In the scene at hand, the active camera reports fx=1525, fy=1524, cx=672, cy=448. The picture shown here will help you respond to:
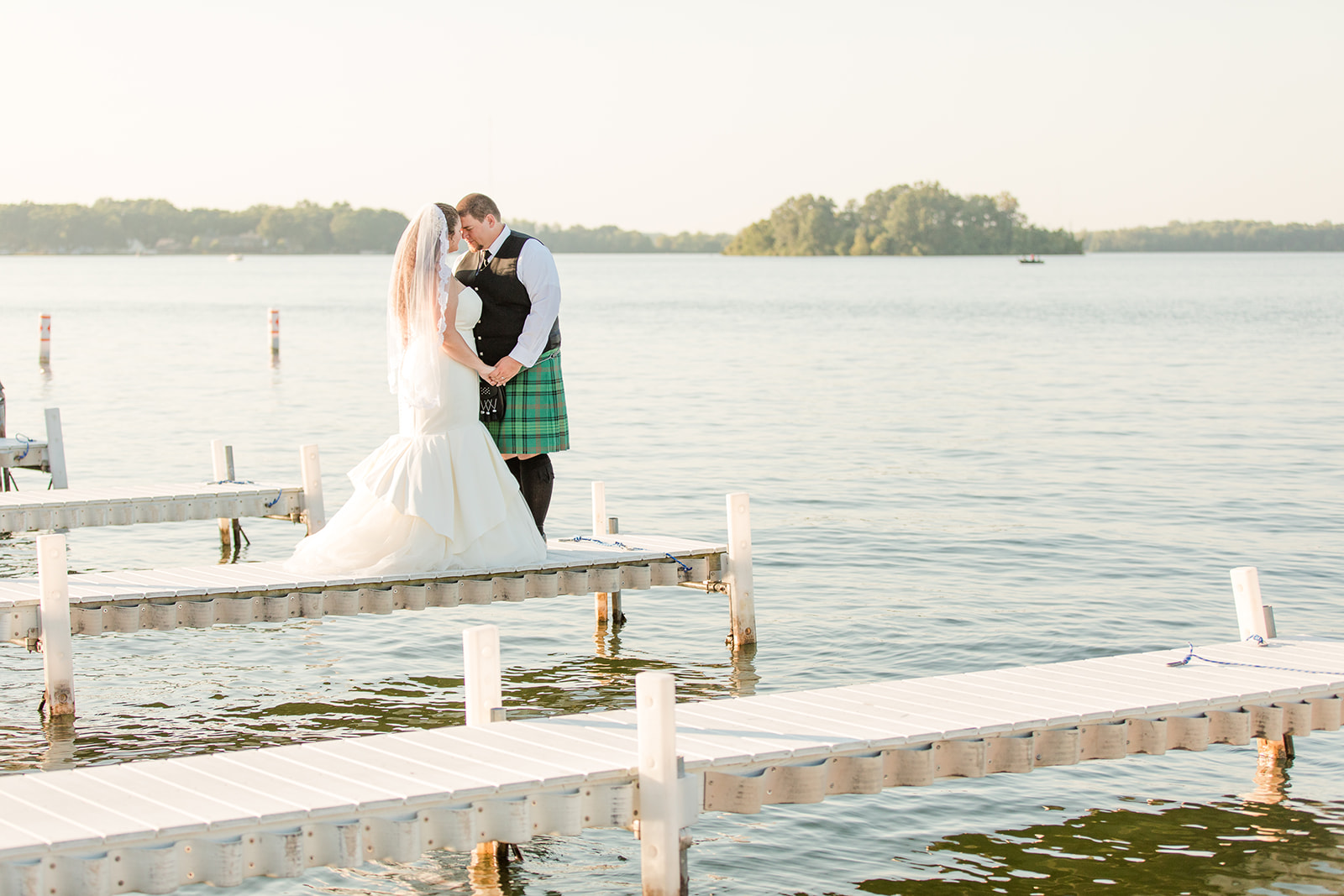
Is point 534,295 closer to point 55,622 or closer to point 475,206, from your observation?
point 475,206

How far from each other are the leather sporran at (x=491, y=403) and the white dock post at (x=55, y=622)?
2.65m

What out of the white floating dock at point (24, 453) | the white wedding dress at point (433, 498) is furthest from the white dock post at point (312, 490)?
the white floating dock at point (24, 453)

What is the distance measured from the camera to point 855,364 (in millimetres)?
43656

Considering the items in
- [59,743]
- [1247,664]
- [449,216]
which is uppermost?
[449,216]

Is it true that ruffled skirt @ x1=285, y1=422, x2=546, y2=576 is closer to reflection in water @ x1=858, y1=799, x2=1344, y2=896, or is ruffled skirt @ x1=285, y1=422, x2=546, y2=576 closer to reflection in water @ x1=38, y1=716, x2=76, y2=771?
reflection in water @ x1=38, y1=716, x2=76, y2=771

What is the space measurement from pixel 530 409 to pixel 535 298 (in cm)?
75

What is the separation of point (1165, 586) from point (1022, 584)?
1315mm

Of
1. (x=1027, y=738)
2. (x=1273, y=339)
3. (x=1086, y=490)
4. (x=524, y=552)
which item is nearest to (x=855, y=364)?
(x=1273, y=339)

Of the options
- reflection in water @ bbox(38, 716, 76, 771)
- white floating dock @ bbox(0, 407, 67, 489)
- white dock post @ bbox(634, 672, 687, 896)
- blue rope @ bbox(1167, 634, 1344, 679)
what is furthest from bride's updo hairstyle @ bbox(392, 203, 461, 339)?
white floating dock @ bbox(0, 407, 67, 489)

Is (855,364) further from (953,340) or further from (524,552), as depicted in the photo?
(524,552)

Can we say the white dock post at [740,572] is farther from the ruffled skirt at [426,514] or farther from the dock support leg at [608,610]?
the ruffled skirt at [426,514]

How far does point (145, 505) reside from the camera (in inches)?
513

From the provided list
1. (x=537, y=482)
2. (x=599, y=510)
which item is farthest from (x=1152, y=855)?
(x=599, y=510)

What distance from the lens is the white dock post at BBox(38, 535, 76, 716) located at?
28.2 ft
